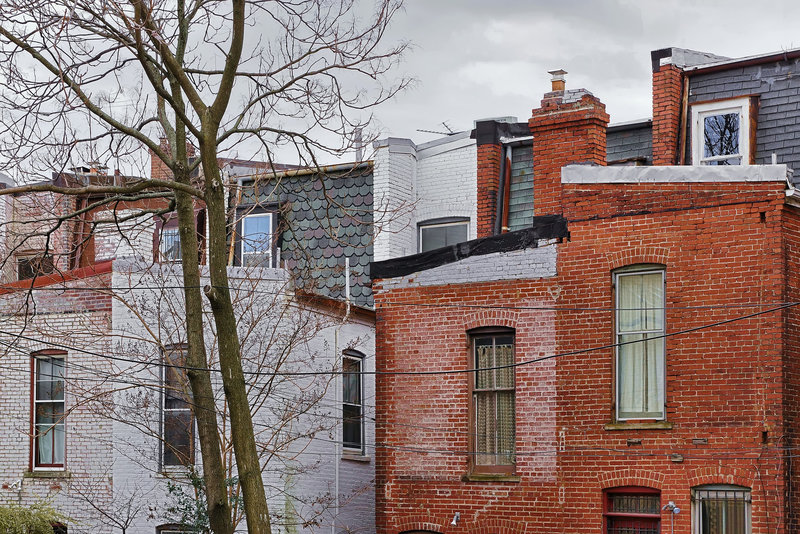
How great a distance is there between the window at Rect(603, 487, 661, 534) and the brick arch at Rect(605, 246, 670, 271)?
3.43 m

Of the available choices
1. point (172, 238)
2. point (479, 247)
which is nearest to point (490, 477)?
point (479, 247)

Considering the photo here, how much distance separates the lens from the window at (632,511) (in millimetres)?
18219

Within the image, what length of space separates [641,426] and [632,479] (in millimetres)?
809

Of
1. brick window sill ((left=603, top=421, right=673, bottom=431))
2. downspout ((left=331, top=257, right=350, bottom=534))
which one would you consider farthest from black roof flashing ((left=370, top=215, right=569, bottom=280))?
brick window sill ((left=603, top=421, right=673, bottom=431))

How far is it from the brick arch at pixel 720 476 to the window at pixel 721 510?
18 centimetres

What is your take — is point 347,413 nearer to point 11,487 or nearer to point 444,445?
point 444,445

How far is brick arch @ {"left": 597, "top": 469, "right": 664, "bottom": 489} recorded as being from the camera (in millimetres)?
18031

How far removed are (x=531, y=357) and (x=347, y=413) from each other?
580cm

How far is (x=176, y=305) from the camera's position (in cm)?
2209

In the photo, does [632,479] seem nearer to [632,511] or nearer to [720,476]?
[632,511]

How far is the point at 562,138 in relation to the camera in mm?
20531

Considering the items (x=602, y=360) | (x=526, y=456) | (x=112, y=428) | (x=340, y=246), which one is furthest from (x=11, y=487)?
(x=602, y=360)

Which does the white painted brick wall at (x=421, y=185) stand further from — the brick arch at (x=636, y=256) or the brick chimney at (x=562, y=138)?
the brick arch at (x=636, y=256)

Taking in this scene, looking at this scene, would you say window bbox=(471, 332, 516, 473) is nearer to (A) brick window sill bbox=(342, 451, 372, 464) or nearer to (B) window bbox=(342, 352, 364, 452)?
(B) window bbox=(342, 352, 364, 452)
